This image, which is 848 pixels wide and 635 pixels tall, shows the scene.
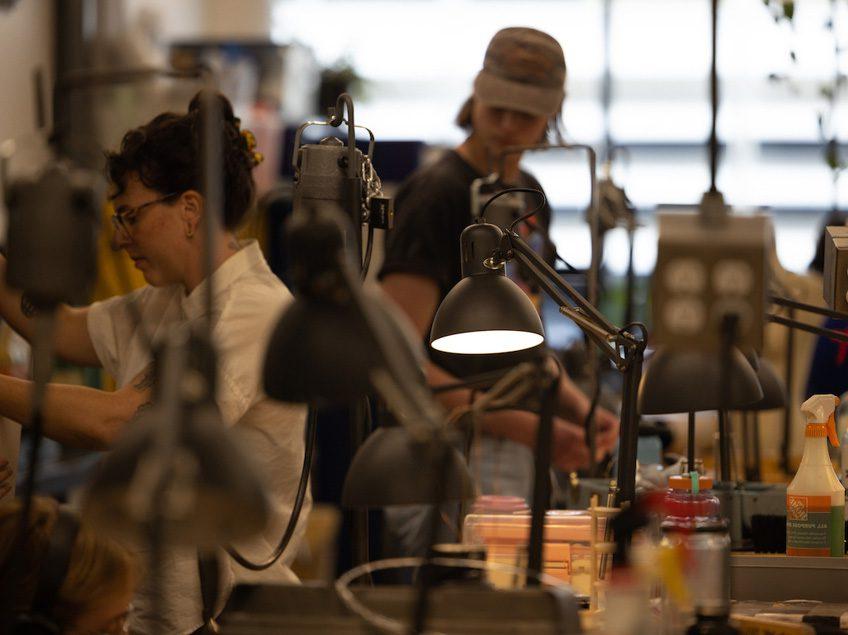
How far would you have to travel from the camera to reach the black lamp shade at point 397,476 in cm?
131

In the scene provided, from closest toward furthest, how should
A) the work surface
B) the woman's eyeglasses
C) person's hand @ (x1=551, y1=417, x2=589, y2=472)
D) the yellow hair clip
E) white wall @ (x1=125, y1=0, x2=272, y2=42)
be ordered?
the work surface → the woman's eyeglasses → the yellow hair clip → person's hand @ (x1=551, y1=417, x2=589, y2=472) → white wall @ (x1=125, y1=0, x2=272, y2=42)

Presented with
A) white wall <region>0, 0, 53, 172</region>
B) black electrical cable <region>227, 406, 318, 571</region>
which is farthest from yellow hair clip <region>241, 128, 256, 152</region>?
white wall <region>0, 0, 53, 172</region>

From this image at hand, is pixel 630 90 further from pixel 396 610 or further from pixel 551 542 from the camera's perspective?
pixel 396 610

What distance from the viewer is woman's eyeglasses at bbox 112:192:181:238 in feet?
7.47

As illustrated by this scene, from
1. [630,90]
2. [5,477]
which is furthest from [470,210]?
[630,90]

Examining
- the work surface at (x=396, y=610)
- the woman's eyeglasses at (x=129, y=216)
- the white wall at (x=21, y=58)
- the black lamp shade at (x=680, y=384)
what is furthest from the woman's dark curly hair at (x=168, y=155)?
the white wall at (x=21, y=58)

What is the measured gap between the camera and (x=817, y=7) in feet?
28.6

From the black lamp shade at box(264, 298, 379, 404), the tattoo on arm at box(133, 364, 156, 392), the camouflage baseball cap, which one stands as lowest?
the tattoo on arm at box(133, 364, 156, 392)

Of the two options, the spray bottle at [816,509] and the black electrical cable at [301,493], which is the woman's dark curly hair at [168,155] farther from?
the spray bottle at [816,509]

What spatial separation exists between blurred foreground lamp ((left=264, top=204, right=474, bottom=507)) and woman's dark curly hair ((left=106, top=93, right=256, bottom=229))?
1.11 m

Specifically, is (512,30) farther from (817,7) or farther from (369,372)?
(817,7)

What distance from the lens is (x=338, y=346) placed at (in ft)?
3.71

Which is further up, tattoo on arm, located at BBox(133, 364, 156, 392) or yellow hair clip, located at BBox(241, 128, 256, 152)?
yellow hair clip, located at BBox(241, 128, 256, 152)

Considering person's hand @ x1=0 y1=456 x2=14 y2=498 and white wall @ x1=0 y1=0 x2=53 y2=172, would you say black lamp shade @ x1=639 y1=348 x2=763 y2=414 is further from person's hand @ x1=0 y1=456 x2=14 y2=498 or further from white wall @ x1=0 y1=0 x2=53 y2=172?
white wall @ x1=0 y1=0 x2=53 y2=172
